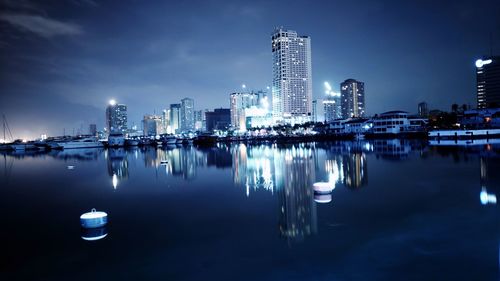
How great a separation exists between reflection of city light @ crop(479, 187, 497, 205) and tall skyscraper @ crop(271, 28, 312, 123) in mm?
150528

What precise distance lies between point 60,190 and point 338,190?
1716cm

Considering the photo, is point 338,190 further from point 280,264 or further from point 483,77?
point 483,77

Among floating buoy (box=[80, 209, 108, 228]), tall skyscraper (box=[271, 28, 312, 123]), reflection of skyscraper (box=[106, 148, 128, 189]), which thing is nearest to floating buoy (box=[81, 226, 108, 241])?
floating buoy (box=[80, 209, 108, 228])

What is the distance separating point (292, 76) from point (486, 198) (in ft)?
524

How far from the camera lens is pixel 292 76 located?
170 metres

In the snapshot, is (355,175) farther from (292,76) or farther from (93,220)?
(292,76)

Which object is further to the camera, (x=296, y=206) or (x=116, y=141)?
(x=116, y=141)

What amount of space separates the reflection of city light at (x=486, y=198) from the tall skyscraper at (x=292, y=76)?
151m

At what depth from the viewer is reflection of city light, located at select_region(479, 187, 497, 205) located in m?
13.4

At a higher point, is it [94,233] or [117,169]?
[117,169]

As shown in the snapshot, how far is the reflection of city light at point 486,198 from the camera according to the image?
529 inches

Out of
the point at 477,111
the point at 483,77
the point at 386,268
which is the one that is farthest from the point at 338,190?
the point at 483,77

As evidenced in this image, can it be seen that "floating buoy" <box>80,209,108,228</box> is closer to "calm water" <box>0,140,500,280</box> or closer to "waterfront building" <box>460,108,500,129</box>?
"calm water" <box>0,140,500,280</box>

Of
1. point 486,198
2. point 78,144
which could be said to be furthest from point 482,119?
point 78,144
